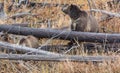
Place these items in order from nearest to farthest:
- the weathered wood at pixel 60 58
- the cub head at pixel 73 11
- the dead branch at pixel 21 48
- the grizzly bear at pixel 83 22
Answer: the weathered wood at pixel 60 58 < the dead branch at pixel 21 48 < the grizzly bear at pixel 83 22 < the cub head at pixel 73 11

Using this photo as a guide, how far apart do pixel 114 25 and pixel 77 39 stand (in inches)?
63.5

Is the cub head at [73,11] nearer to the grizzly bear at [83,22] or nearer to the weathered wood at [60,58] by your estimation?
the grizzly bear at [83,22]

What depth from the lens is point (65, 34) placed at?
6070mm

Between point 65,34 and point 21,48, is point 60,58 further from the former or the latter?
point 65,34

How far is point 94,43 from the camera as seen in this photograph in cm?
614

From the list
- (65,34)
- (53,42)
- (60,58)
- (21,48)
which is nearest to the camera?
(60,58)

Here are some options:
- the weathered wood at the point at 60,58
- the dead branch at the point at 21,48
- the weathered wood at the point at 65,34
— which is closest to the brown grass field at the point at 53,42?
the weathered wood at the point at 60,58

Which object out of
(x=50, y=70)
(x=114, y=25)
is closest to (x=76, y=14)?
(x=114, y=25)

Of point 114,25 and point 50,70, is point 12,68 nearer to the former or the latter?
point 50,70

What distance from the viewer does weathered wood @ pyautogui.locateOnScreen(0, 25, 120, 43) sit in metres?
5.93

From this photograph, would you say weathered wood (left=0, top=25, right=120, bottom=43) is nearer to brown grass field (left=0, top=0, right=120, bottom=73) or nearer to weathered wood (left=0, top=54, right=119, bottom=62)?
brown grass field (left=0, top=0, right=120, bottom=73)

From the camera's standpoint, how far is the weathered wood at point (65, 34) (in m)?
5.93

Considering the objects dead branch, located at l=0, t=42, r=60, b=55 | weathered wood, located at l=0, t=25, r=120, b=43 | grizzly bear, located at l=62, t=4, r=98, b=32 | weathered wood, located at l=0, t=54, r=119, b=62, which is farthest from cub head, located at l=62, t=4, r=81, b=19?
weathered wood, located at l=0, t=54, r=119, b=62

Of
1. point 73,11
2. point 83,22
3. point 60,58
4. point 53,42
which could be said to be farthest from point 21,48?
point 73,11
